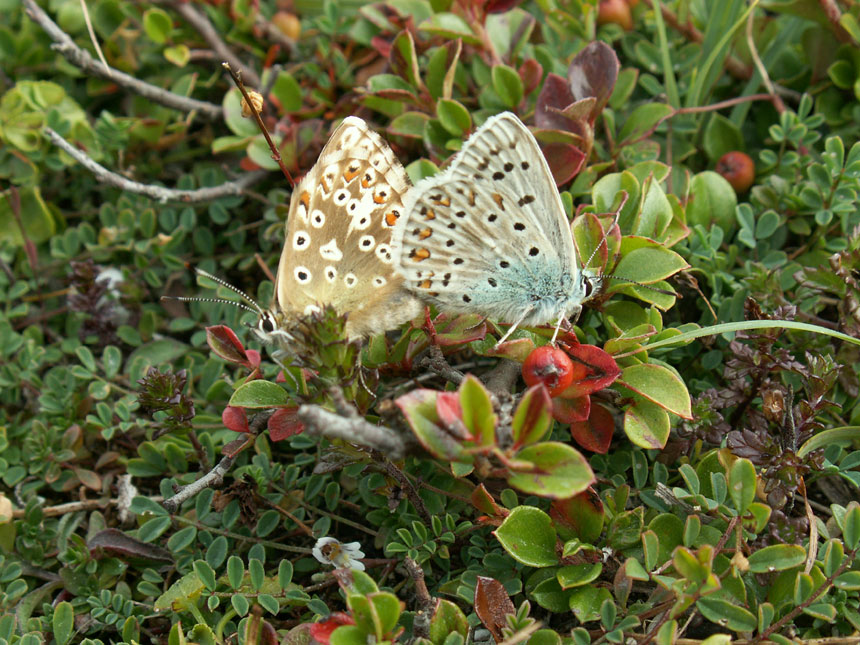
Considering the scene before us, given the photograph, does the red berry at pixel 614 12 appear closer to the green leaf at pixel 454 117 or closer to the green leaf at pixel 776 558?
the green leaf at pixel 454 117

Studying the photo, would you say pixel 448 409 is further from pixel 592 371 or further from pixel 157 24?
pixel 157 24

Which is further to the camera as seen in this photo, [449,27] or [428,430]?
[449,27]

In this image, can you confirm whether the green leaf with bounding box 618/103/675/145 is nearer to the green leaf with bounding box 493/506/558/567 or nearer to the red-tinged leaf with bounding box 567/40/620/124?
the red-tinged leaf with bounding box 567/40/620/124

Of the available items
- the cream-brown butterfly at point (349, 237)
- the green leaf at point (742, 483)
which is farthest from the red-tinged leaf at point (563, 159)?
the green leaf at point (742, 483)

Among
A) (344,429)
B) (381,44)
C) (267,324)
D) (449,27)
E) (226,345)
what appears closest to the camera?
(344,429)

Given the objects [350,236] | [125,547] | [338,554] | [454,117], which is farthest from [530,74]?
[125,547]

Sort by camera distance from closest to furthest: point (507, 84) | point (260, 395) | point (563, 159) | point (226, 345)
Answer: point (260, 395) < point (226, 345) < point (563, 159) < point (507, 84)

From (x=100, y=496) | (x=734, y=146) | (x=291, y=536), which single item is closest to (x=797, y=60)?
(x=734, y=146)
